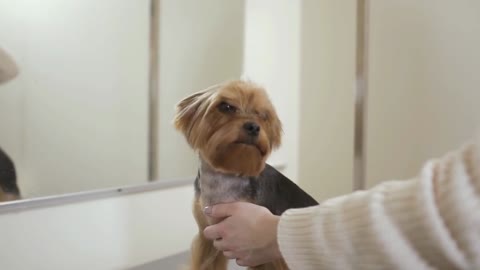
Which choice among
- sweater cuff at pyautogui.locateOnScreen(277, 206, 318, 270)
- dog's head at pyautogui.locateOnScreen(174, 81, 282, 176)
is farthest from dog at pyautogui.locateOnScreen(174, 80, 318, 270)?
sweater cuff at pyautogui.locateOnScreen(277, 206, 318, 270)

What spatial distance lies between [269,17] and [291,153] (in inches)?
22.5

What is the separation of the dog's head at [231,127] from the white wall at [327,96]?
3.44 feet

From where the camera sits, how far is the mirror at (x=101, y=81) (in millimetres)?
1119

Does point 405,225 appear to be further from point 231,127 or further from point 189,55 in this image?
point 189,55

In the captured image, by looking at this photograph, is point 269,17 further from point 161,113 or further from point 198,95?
point 198,95

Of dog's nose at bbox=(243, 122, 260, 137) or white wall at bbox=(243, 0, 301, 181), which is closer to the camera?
dog's nose at bbox=(243, 122, 260, 137)

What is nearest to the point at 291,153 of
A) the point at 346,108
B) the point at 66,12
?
the point at 346,108

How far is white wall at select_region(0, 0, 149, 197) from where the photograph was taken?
111cm

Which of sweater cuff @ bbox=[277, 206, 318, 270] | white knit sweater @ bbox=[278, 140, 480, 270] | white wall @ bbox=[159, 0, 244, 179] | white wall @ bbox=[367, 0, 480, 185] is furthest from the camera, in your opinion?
white wall @ bbox=[367, 0, 480, 185]

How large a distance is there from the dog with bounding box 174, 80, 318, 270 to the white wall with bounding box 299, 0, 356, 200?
3.22 ft

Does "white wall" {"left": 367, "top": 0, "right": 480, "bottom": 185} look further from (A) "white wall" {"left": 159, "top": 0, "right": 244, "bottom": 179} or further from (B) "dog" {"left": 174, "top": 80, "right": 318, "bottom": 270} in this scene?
(B) "dog" {"left": 174, "top": 80, "right": 318, "bottom": 270}

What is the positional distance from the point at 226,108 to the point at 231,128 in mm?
42

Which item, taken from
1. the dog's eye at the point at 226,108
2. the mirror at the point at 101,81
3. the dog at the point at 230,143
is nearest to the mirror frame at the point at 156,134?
the mirror at the point at 101,81

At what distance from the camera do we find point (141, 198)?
4.51 feet
